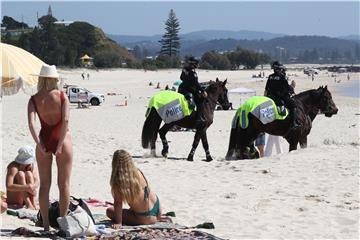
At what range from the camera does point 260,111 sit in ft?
46.1

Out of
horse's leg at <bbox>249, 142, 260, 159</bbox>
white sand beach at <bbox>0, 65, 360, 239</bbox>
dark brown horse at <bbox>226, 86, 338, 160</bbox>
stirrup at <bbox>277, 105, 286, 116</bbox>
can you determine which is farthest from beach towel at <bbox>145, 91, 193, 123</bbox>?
stirrup at <bbox>277, 105, 286, 116</bbox>

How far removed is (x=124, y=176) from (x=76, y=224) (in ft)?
3.06

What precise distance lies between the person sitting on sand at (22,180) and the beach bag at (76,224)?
167 cm

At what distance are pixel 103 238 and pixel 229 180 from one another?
15.8 ft

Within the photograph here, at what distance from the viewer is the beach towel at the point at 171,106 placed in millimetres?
14359

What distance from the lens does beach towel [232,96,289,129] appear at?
1409 centimetres

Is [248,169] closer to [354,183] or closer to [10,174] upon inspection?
[354,183]

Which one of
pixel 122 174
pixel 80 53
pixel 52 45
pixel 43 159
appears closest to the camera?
pixel 43 159

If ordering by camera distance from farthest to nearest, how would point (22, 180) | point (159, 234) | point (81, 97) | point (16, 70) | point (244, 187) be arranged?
point (81, 97), point (244, 187), point (16, 70), point (22, 180), point (159, 234)

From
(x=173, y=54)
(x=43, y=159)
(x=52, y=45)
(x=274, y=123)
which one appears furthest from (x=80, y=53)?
(x=43, y=159)

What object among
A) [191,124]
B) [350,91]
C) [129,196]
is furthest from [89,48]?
[129,196]

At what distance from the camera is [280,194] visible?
1039cm

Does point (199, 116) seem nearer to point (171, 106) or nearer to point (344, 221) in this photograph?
point (171, 106)

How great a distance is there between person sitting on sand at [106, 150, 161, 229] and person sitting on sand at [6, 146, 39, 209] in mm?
1290
